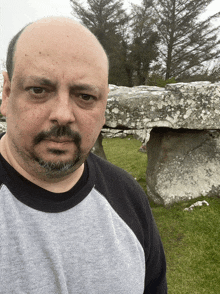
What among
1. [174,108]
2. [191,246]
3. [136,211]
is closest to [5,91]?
[136,211]

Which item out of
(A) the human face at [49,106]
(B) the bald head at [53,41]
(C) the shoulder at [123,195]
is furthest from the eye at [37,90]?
(C) the shoulder at [123,195]

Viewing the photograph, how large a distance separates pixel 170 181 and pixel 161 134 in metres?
0.76

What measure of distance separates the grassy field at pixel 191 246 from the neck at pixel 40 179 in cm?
179

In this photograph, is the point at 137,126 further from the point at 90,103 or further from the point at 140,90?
the point at 90,103

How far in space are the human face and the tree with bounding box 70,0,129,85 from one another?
14674mm

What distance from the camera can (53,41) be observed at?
0.78 meters

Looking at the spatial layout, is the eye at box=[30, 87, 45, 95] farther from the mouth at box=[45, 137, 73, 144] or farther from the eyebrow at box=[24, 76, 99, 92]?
the mouth at box=[45, 137, 73, 144]

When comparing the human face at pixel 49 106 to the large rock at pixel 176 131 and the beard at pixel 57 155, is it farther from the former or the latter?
the large rock at pixel 176 131

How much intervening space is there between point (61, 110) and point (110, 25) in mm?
17319

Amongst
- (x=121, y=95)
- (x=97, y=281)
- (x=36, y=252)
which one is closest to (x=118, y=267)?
(x=97, y=281)

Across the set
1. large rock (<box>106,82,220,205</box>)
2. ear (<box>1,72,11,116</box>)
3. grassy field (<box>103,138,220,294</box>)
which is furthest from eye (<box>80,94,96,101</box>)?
large rock (<box>106,82,220,205</box>)

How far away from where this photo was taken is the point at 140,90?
368cm

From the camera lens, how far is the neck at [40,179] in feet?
2.77

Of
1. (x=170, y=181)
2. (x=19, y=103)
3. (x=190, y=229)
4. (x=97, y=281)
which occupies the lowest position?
(x=190, y=229)
